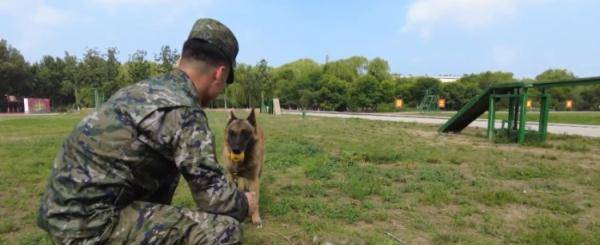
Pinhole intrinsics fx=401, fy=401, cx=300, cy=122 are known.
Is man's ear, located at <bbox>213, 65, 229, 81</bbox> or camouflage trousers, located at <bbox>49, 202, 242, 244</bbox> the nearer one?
camouflage trousers, located at <bbox>49, 202, 242, 244</bbox>

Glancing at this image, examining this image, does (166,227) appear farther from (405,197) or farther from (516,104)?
(516,104)

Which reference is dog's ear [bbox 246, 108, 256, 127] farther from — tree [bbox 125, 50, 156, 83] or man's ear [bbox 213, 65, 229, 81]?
tree [bbox 125, 50, 156, 83]

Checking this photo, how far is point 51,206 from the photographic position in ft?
7.48

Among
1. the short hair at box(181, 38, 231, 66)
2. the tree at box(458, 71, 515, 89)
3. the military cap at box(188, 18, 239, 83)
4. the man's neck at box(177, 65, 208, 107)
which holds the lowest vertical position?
the man's neck at box(177, 65, 208, 107)

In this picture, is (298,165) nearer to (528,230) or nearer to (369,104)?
(528,230)

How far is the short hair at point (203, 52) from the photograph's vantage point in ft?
8.02

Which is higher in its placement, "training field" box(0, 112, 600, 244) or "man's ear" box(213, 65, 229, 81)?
"man's ear" box(213, 65, 229, 81)

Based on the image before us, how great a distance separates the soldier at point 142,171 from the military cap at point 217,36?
0.01 m

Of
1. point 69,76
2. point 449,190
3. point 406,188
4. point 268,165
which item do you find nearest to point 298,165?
point 268,165

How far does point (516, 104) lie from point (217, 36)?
1355 cm

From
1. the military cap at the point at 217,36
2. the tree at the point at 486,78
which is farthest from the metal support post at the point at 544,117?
the tree at the point at 486,78

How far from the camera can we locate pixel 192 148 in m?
2.19

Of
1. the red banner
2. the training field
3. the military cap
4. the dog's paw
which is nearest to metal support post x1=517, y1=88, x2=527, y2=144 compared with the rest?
the training field

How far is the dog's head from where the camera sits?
4.35 m
